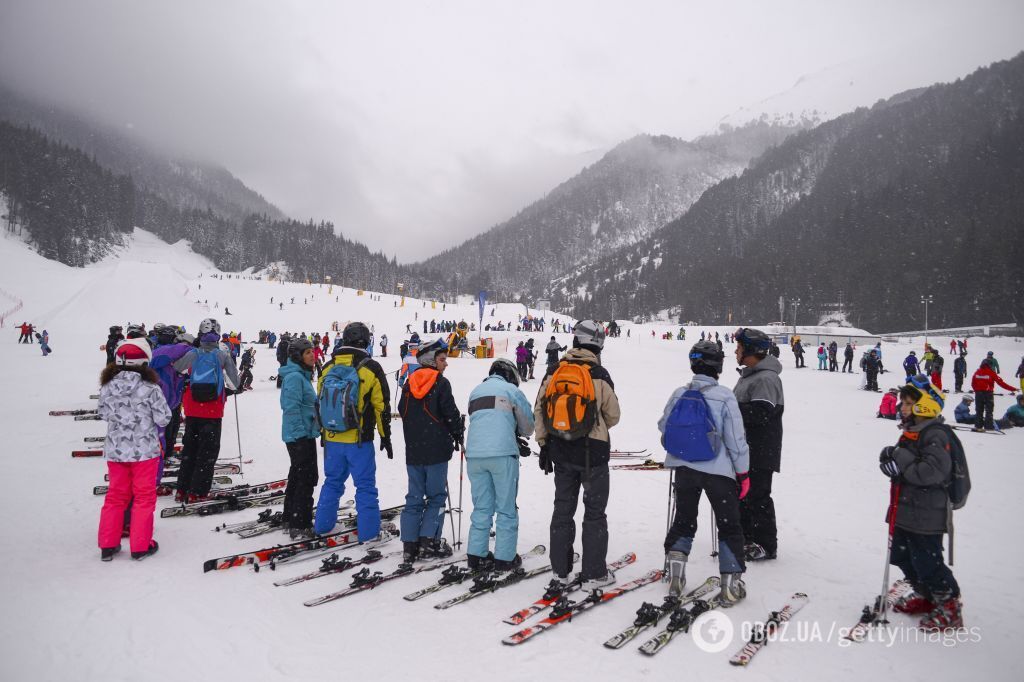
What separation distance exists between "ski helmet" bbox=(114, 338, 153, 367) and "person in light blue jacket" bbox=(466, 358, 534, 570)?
3.00m

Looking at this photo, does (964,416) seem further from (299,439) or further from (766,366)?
(299,439)

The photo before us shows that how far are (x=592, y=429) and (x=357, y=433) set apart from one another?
7.40ft

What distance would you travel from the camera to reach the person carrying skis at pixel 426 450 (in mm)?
4648

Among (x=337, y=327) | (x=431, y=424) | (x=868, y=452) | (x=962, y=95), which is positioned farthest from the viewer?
(x=962, y=95)

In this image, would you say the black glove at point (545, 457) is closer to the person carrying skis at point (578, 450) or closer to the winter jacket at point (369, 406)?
the person carrying skis at point (578, 450)

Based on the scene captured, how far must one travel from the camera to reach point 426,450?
15.2ft

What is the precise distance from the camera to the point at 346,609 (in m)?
3.74

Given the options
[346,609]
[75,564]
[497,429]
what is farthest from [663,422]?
[75,564]

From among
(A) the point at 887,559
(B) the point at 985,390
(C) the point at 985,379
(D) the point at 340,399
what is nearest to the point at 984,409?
(B) the point at 985,390

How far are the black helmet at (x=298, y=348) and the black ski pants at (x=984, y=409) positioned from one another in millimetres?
15786

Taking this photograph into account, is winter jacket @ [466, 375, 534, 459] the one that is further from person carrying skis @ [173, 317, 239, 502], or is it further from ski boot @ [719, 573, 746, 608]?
person carrying skis @ [173, 317, 239, 502]

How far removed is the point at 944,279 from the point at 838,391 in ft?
241

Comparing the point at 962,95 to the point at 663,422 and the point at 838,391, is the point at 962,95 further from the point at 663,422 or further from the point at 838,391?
the point at 663,422

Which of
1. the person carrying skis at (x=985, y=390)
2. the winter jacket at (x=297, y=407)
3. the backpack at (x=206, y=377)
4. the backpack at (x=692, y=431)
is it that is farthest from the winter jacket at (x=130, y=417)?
the person carrying skis at (x=985, y=390)
